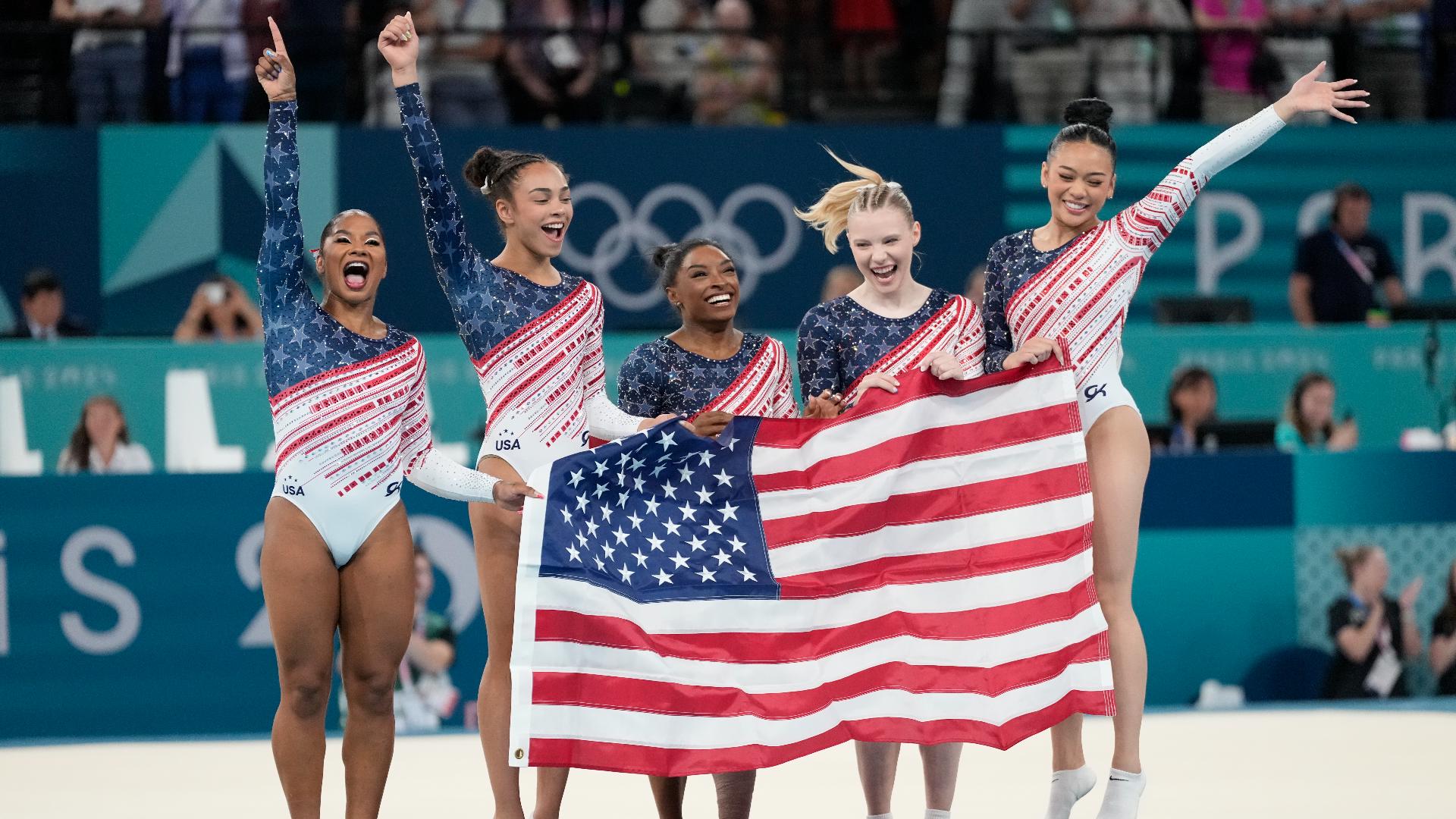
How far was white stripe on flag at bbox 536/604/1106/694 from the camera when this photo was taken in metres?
4.68

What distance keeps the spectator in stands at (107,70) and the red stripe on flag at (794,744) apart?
630cm

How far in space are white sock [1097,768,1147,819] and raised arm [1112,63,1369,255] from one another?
1.50 metres

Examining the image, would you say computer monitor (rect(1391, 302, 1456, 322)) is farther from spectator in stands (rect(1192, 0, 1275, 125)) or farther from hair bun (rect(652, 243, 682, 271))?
hair bun (rect(652, 243, 682, 271))

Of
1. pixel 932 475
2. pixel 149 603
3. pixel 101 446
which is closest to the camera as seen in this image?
pixel 932 475

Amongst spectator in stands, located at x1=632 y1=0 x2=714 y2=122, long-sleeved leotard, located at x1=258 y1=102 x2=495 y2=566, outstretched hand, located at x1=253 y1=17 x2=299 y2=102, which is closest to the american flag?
long-sleeved leotard, located at x1=258 y1=102 x2=495 y2=566

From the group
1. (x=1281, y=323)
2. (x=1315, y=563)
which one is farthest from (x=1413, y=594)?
(x=1281, y=323)

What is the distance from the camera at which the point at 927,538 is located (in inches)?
192

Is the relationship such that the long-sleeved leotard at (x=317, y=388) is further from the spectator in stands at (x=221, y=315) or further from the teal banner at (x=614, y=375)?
the spectator in stands at (x=221, y=315)

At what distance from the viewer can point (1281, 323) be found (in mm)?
10234

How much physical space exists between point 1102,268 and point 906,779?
8.08 feet

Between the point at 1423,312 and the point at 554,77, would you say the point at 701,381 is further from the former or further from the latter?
the point at 1423,312

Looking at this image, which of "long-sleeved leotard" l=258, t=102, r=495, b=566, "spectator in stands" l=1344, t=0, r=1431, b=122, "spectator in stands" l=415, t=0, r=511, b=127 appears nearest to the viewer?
"long-sleeved leotard" l=258, t=102, r=495, b=566

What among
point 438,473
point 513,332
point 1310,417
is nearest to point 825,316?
point 513,332

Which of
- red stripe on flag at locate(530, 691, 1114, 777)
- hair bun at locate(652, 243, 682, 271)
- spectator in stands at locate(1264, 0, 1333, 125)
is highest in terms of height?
spectator in stands at locate(1264, 0, 1333, 125)
